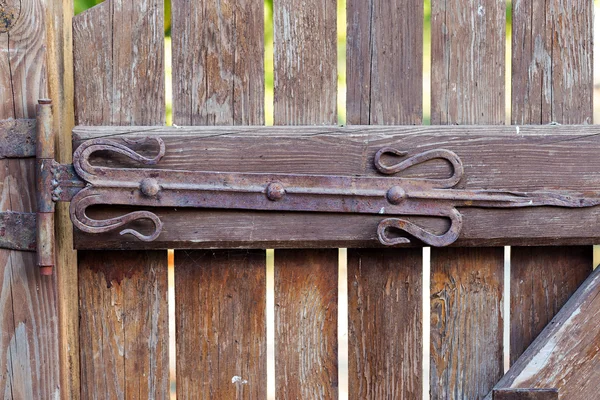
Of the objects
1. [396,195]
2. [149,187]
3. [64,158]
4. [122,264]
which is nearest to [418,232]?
[396,195]

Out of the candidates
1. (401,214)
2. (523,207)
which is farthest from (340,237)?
(523,207)

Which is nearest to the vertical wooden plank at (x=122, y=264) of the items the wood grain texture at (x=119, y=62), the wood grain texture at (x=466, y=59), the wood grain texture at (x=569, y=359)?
the wood grain texture at (x=119, y=62)

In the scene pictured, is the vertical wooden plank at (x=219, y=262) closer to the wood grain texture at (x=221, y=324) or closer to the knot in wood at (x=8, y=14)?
the wood grain texture at (x=221, y=324)

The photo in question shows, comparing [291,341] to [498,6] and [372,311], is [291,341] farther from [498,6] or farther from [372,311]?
[498,6]

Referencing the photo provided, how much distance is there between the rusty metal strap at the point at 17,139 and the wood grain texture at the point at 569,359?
1.27 meters

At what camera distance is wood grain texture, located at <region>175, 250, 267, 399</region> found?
169 centimetres

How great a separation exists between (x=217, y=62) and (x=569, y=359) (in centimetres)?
116

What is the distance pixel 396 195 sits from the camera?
156cm

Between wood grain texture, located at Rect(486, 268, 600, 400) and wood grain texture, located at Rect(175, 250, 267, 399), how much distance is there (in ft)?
2.07

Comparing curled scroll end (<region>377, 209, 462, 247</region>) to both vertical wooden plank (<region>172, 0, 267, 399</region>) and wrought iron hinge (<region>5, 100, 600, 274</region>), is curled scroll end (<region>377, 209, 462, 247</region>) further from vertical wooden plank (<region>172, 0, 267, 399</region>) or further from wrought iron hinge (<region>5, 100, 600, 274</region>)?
vertical wooden plank (<region>172, 0, 267, 399</region>)

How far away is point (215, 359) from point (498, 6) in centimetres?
117

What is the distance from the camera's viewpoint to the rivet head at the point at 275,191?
1.54 meters

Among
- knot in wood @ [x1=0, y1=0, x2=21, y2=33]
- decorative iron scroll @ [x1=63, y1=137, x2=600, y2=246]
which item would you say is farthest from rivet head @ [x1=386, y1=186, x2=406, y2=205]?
knot in wood @ [x1=0, y1=0, x2=21, y2=33]

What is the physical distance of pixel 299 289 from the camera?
5.59ft
